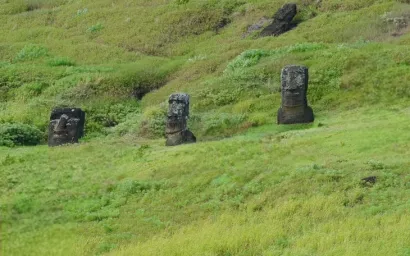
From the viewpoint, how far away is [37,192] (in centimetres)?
2436

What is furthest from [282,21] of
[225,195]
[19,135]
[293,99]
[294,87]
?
[225,195]

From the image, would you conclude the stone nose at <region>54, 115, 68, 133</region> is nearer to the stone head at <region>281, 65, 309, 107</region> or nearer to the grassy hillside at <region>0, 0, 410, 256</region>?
the grassy hillside at <region>0, 0, 410, 256</region>

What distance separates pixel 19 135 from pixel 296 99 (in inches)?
586

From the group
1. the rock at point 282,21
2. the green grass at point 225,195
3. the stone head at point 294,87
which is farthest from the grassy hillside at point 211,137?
the stone head at point 294,87

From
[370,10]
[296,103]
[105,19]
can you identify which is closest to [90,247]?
[296,103]

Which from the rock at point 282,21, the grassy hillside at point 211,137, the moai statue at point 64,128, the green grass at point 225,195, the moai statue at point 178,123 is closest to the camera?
the green grass at point 225,195

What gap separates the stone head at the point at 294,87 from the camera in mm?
33000

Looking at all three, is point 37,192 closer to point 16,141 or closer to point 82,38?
point 16,141

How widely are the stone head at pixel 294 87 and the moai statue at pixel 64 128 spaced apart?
1068 cm

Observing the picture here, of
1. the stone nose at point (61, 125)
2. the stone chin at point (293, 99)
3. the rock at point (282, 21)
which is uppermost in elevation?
the rock at point (282, 21)

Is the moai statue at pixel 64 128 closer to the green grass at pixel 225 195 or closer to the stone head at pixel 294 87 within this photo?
the green grass at pixel 225 195

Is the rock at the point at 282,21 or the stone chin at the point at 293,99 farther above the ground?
the rock at the point at 282,21

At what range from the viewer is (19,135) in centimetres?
3681

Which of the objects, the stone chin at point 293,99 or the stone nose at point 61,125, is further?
the stone nose at point 61,125
